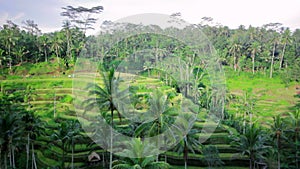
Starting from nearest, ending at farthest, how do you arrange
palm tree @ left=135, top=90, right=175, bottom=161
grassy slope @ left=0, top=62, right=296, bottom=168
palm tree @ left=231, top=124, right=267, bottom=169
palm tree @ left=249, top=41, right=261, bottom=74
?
palm tree @ left=135, top=90, right=175, bottom=161 → palm tree @ left=231, top=124, right=267, bottom=169 → grassy slope @ left=0, top=62, right=296, bottom=168 → palm tree @ left=249, top=41, right=261, bottom=74

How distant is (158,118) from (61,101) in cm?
1057

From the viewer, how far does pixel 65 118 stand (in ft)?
52.8

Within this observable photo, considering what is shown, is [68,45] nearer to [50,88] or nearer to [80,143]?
[50,88]

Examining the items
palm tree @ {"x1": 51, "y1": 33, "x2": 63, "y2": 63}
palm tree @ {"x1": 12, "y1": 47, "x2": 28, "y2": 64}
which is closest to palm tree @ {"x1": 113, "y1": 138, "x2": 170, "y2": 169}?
palm tree @ {"x1": 51, "y1": 33, "x2": 63, "y2": 63}

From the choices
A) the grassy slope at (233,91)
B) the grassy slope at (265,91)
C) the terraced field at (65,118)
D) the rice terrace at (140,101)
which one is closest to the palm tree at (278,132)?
the rice terrace at (140,101)

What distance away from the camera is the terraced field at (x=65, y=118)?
42.5 feet

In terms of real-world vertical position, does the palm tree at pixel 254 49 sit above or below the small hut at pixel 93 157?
above

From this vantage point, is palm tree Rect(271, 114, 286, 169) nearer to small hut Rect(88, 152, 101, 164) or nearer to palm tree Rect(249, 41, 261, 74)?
small hut Rect(88, 152, 101, 164)

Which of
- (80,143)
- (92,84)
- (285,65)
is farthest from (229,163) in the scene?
(285,65)

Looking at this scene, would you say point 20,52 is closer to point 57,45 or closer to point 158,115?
point 57,45

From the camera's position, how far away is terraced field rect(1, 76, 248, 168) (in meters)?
13.0

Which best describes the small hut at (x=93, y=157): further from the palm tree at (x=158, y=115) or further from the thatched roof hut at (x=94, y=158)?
the palm tree at (x=158, y=115)

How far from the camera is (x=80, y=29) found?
1031 inches

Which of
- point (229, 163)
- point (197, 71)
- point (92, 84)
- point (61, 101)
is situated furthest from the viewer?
point (61, 101)
